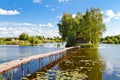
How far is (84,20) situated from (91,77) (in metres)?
52.0

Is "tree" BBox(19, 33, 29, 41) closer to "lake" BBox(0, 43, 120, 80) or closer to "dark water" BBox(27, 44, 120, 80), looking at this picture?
"lake" BBox(0, 43, 120, 80)

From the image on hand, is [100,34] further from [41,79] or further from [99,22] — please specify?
[41,79]

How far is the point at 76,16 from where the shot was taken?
75.3m

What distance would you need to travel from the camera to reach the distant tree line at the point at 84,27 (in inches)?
2613

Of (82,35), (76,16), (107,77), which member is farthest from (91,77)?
(76,16)

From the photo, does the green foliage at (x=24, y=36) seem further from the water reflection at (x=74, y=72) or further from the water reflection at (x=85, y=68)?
the water reflection at (x=74, y=72)

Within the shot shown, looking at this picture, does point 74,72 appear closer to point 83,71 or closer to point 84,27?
point 83,71

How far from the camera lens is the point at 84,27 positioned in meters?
67.2

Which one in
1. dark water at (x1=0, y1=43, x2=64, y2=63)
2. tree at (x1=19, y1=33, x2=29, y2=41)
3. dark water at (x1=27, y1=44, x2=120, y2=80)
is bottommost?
dark water at (x1=27, y1=44, x2=120, y2=80)

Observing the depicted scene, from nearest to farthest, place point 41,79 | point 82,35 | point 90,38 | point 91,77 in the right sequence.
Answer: point 41,79 → point 91,77 → point 90,38 → point 82,35

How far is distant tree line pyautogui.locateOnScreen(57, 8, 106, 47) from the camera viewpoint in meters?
66.4

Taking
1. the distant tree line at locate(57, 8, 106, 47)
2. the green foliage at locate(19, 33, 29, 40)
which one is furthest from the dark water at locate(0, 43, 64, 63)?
the green foliage at locate(19, 33, 29, 40)

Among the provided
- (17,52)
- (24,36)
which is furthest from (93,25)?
A: (24,36)

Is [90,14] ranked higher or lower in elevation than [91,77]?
higher
